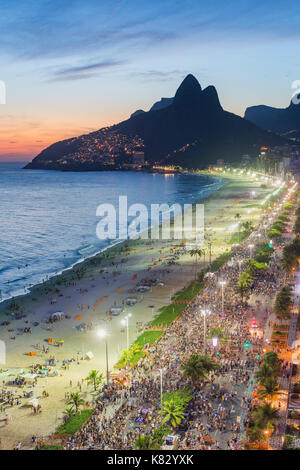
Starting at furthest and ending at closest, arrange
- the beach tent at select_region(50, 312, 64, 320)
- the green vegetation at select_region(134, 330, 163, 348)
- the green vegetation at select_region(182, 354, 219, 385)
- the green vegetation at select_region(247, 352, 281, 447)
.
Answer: the beach tent at select_region(50, 312, 64, 320) → the green vegetation at select_region(134, 330, 163, 348) → the green vegetation at select_region(182, 354, 219, 385) → the green vegetation at select_region(247, 352, 281, 447)

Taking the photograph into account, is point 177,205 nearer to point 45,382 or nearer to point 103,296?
point 103,296

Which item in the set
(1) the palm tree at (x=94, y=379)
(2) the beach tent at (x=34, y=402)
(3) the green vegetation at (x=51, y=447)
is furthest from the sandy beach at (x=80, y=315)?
(3) the green vegetation at (x=51, y=447)

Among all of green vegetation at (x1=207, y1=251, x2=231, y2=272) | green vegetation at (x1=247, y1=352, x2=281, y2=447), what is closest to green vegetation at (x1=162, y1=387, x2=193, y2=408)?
green vegetation at (x1=247, y1=352, x2=281, y2=447)

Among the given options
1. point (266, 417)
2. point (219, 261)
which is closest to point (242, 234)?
point (219, 261)

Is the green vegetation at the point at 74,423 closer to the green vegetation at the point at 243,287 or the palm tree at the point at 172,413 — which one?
the palm tree at the point at 172,413

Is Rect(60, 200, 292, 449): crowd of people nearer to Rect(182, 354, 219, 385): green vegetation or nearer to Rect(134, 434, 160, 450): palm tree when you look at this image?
Rect(182, 354, 219, 385): green vegetation

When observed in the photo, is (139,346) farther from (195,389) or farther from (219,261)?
(219,261)
